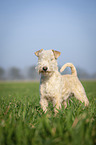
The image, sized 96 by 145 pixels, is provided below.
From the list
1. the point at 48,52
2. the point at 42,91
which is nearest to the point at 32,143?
the point at 42,91

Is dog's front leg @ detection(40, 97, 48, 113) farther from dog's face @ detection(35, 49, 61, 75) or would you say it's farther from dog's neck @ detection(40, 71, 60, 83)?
dog's face @ detection(35, 49, 61, 75)

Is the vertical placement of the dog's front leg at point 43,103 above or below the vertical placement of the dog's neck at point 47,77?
below

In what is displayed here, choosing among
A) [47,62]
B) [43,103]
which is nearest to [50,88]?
[43,103]

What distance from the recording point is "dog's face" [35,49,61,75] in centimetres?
354

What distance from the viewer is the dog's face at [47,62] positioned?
3.54 metres

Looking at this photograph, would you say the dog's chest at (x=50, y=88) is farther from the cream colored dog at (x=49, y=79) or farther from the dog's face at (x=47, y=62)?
the dog's face at (x=47, y=62)

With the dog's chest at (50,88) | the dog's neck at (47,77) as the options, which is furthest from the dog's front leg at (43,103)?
the dog's neck at (47,77)

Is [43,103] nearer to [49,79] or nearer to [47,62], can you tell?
[49,79]

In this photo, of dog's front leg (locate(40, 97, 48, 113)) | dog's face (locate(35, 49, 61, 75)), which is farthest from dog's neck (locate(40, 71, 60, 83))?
dog's front leg (locate(40, 97, 48, 113))

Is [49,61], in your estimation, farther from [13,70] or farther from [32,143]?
[13,70]

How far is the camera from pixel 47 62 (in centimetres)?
364

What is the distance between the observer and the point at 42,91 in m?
3.89

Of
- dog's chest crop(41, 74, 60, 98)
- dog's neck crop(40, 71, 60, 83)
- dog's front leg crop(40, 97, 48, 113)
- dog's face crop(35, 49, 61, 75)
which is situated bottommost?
dog's front leg crop(40, 97, 48, 113)

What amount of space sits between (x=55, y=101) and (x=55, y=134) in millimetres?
2194
